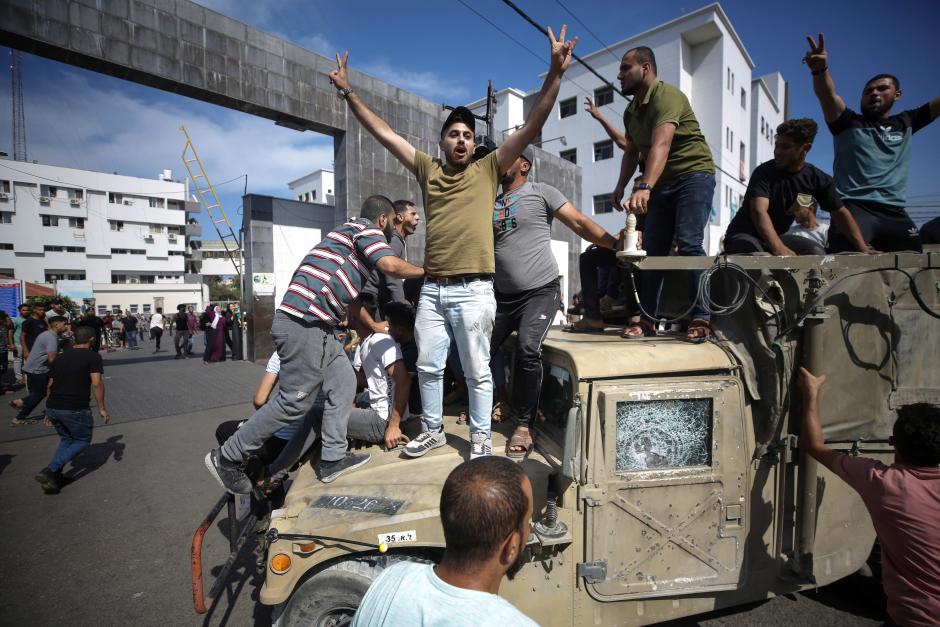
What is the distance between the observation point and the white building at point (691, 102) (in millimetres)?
25922

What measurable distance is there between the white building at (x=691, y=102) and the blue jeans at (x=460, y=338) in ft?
78.5

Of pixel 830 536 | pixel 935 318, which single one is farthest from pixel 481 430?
pixel 935 318

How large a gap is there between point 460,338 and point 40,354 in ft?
29.9

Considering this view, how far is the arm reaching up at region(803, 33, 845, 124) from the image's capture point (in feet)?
12.2

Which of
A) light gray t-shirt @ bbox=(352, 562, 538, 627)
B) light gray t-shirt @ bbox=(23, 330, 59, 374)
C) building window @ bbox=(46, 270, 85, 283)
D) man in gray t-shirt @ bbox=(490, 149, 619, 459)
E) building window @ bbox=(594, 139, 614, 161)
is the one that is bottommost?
light gray t-shirt @ bbox=(23, 330, 59, 374)

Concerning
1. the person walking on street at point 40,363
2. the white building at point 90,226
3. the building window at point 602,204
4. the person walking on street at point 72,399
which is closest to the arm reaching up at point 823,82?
the person walking on street at point 72,399

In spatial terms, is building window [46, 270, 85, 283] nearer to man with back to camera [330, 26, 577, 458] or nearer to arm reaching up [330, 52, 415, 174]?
arm reaching up [330, 52, 415, 174]

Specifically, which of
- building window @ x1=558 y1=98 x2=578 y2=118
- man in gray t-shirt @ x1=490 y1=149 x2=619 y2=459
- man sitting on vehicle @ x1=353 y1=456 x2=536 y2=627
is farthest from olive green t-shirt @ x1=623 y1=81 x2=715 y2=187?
building window @ x1=558 y1=98 x2=578 y2=118

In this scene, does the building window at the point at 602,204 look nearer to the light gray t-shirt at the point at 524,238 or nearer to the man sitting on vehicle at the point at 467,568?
the light gray t-shirt at the point at 524,238

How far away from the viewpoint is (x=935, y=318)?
290 cm

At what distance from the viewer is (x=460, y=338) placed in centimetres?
288

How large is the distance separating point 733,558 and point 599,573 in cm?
85

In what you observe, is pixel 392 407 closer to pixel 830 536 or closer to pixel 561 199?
pixel 561 199

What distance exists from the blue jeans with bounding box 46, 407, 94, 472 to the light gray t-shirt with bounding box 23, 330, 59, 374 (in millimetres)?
3237
